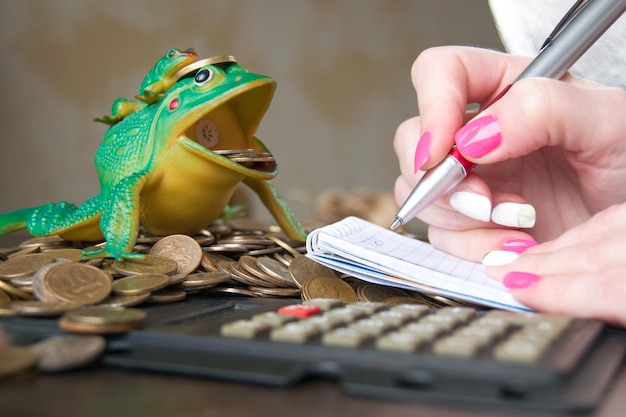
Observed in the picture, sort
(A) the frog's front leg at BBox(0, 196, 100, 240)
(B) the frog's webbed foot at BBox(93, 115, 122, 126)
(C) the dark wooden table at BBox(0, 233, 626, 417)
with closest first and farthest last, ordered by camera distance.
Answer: (C) the dark wooden table at BBox(0, 233, 626, 417), (A) the frog's front leg at BBox(0, 196, 100, 240), (B) the frog's webbed foot at BBox(93, 115, 122, 126)

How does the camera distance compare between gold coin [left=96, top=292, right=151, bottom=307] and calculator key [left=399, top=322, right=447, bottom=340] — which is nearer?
calculator key [left=399, top=322, right=447, bottom=340]

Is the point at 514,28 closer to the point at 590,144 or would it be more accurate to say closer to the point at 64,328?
the point at 590,144

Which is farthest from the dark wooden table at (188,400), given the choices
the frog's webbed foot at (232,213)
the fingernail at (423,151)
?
the frog's webbed foot at (232,213)

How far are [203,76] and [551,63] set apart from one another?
1.25 feet

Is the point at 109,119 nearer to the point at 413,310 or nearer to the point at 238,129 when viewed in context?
the point at 238,129

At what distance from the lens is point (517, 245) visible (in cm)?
72

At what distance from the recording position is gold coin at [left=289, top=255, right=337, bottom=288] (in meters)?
0.68

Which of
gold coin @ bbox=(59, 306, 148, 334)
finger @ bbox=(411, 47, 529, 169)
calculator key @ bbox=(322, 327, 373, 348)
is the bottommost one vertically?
calculator key @ bbox=(322, 327, 373, 348)

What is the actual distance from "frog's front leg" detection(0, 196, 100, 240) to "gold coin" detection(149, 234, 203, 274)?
0.09 meters

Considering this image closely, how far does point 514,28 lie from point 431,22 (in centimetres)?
204

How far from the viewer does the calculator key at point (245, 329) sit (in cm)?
43

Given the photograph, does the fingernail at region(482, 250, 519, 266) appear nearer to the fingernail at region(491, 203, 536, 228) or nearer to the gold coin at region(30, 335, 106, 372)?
the fingernail at region(491, 203, 536, 228)

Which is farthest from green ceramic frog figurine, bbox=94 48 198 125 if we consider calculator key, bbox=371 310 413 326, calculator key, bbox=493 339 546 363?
calculator key, bbox=493 339 546 363

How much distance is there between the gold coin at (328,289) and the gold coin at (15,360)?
0.28m
